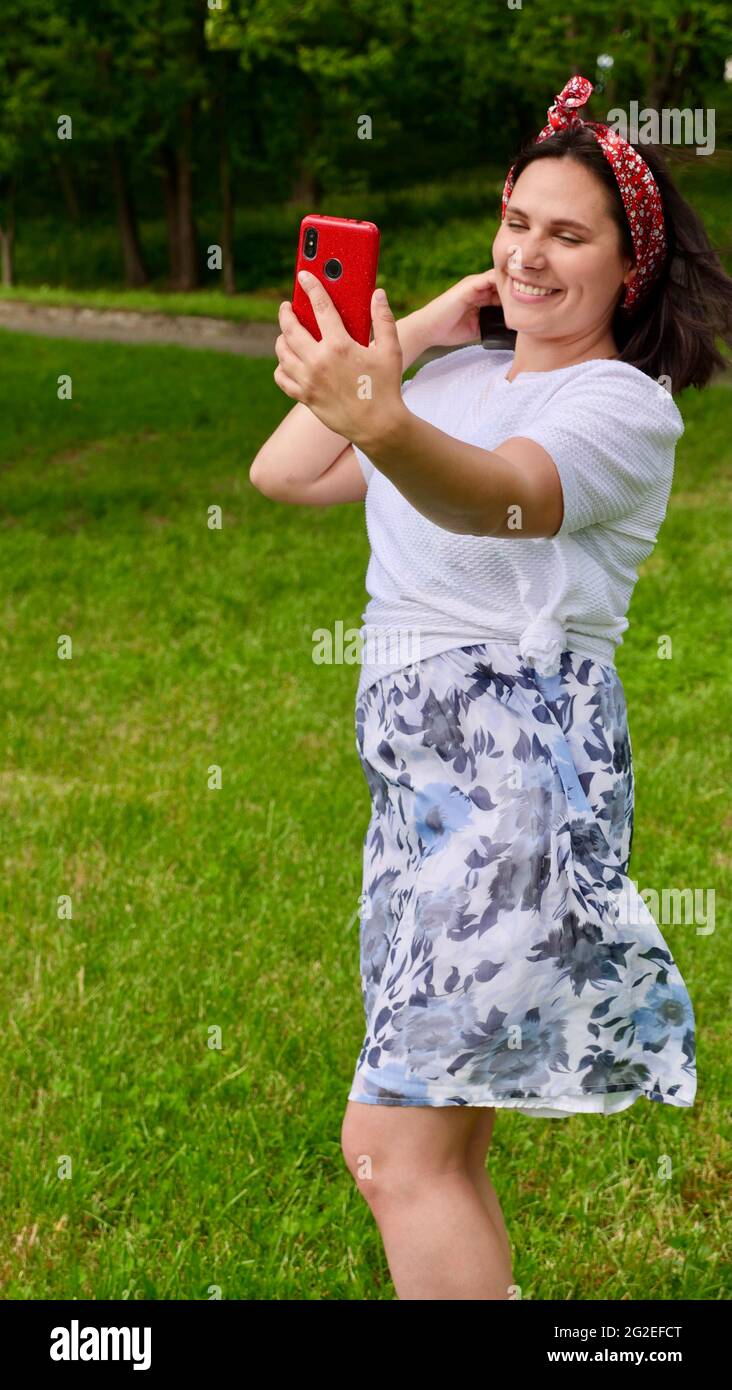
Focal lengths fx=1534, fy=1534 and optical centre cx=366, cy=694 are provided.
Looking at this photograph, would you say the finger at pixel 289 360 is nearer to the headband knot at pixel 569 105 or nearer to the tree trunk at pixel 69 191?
the headband knot at pixel 569 105

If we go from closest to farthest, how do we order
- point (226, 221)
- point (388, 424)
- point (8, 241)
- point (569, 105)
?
point (388, 424) → point (569, 105) → point (226, 221) → point (8, 241)

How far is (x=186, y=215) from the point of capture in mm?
28641

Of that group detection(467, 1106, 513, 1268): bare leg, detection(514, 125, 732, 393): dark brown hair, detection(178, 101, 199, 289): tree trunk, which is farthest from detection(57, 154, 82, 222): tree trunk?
detection(467, 1106, 513, 1268): bare leg

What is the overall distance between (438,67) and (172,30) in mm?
8076

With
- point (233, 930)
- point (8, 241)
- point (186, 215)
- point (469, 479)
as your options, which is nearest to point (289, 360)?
point (469, 479)

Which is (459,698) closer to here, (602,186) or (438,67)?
(602,186)

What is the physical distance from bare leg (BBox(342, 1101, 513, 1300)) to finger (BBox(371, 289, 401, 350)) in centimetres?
106

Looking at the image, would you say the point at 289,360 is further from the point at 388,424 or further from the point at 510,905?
the point at 510,905

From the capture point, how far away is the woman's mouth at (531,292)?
2.25 m

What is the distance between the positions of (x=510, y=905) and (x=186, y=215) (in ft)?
92.7

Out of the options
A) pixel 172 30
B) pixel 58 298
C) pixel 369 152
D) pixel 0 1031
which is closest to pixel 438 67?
pixel 369 152

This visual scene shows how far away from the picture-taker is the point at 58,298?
86.6 feet

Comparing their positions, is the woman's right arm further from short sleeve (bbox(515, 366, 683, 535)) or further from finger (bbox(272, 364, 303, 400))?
finger (bbox(272, 364, 303, 400))

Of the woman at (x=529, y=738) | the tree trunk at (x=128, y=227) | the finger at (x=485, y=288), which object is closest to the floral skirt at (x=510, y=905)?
the woman at (x=529, y=738)
